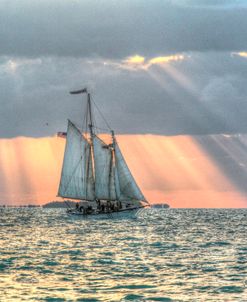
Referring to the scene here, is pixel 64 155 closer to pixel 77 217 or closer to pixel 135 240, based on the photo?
pixel 77 217

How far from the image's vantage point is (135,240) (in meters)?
88.2

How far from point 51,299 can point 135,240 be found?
159 ft

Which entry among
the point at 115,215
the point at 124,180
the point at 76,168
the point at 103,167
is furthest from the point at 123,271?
the point at 115,215

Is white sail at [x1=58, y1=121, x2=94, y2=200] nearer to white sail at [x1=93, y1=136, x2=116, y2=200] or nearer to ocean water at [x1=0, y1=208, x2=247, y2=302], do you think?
white sail at [x1=93, y1=136, x2=116, y2=200]

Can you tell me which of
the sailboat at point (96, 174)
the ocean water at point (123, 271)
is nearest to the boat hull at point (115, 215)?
the sailboat at point (96, 174)

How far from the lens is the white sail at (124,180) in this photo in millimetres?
155250

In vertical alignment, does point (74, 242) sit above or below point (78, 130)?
below

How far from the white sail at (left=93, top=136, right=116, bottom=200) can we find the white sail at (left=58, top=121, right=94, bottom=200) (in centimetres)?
270

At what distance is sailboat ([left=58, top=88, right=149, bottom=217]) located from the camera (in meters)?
156

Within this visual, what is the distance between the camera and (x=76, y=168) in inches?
6275

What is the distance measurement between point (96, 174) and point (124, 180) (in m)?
8.15

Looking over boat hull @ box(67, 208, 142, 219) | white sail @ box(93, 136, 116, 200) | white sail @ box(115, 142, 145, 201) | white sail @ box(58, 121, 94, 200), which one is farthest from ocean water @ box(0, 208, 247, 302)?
boat hull @ box(67, 208, 142, 219)

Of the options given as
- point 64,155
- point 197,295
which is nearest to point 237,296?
point 197,295

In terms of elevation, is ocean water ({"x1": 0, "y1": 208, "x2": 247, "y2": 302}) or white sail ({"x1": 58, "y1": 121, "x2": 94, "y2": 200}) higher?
white sail ({"x1": 58, "y1": 121, "x2": 94, "y2": 200})
